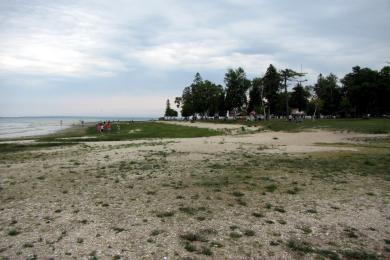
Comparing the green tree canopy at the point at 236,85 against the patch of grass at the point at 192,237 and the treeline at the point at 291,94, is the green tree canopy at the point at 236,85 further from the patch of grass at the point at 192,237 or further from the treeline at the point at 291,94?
the patch of grass at the point at 192,237

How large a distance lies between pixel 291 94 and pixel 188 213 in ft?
367

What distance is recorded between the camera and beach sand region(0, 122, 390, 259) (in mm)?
6918

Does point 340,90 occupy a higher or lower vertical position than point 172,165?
higher

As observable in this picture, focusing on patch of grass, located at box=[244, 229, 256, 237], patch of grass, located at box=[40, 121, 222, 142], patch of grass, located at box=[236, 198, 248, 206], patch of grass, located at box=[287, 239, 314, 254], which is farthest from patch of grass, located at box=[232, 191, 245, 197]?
patch of grass, located at box=[40, 121, 222, 142]

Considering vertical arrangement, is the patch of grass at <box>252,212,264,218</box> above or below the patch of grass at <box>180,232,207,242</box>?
above

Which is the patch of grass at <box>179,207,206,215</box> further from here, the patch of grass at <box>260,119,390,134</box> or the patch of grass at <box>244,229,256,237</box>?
the patch of grass at <box>260,119,390,134</box>

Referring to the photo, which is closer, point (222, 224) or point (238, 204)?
point (222, 224)

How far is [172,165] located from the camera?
16.7 meters

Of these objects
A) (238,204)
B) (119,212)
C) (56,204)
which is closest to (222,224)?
(238,204)

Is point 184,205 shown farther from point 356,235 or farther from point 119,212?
point 356,235

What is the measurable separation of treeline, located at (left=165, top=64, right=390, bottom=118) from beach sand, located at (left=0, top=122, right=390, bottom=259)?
223 ft

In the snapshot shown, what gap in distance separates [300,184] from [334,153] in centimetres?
966

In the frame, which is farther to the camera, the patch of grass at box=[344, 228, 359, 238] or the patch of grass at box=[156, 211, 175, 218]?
the patch of grass at box=[156, 211, 175, 218]

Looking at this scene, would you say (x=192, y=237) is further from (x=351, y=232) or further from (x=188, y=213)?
(x=351, y=232)
